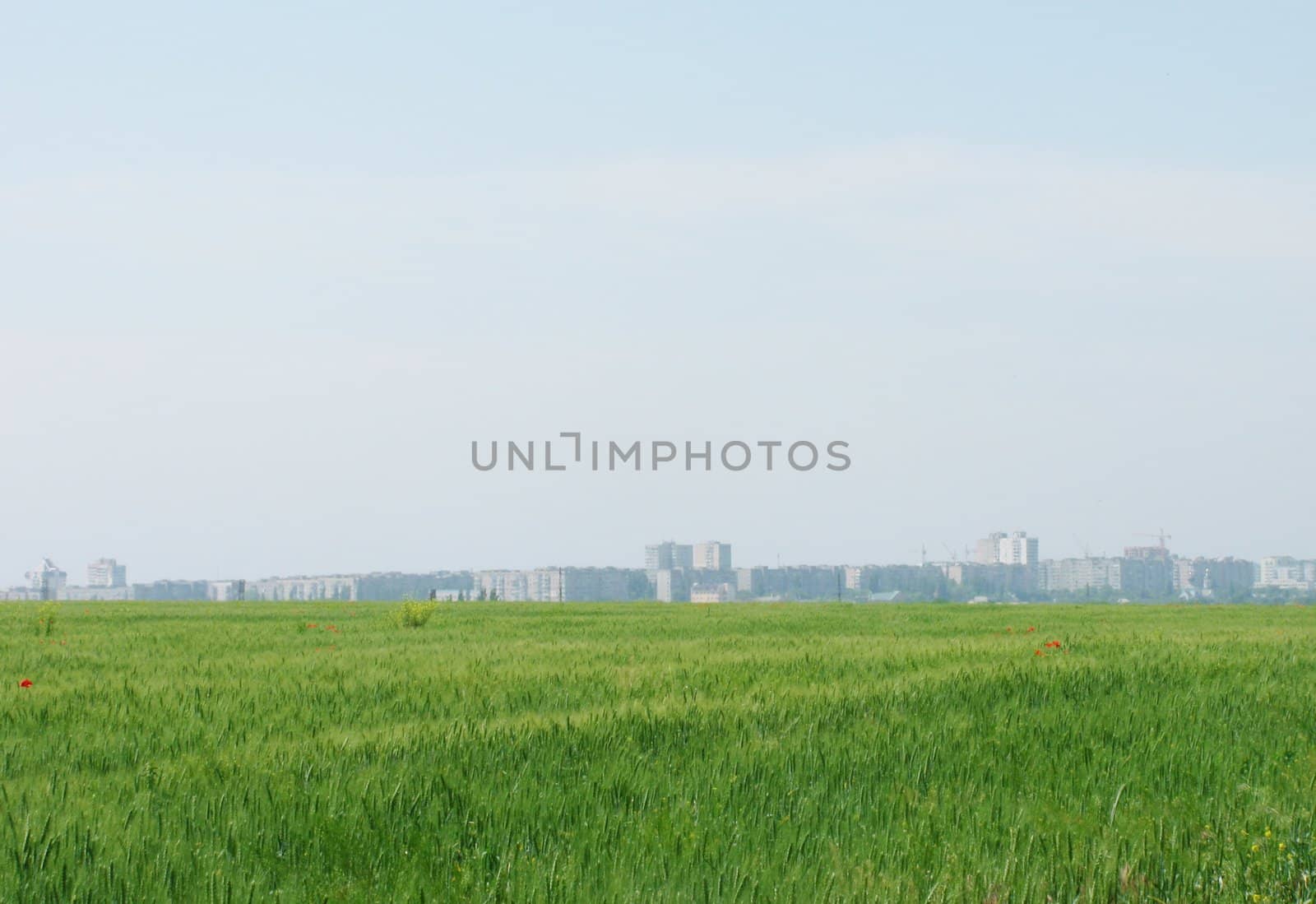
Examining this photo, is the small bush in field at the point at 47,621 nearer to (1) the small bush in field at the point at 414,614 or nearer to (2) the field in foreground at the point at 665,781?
(1) the small bush in field at the point at 414,614

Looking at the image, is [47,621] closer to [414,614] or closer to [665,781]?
[414,614]

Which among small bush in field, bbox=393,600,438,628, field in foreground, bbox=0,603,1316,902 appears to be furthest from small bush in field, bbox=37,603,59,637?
field in foreground, bbox=0,603,1316,902

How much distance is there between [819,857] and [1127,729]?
14.2ft

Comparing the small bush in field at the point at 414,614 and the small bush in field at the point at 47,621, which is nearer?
the small bush in field at the point at 47,621

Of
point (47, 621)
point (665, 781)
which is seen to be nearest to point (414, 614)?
point (47, 621)

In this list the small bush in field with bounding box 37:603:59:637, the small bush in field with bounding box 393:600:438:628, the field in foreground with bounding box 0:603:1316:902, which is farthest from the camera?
the small bush in field with bounding box 393:600:438:628

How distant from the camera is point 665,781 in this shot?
20.5ft

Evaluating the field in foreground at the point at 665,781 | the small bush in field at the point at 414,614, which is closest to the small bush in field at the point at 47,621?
the small bush in field at the point at 414,614

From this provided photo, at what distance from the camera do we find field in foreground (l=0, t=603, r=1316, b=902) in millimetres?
4613

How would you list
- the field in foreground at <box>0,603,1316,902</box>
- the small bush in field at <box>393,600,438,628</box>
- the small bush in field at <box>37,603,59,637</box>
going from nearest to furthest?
the field in foreground at <box>0,603,1316,902</box>
the small bush in field at <box>37,603,59,637</box>
the small bush in field at <box>393,600,438,628</box>

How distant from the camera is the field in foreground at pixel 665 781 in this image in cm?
461

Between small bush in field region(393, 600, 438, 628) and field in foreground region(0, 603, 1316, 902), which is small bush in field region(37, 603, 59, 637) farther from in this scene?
field in foreground region(0, 603, 1316, 902)

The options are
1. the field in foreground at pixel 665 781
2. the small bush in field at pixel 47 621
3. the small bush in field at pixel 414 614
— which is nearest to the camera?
the field in foreground at pixel 665 781

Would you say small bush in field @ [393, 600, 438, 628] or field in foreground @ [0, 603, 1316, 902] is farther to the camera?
small bush in field @ [393, 600, 438, 628]
